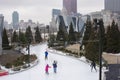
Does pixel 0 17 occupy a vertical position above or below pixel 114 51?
above

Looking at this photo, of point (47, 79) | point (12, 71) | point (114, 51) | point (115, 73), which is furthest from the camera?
point (114, 51)

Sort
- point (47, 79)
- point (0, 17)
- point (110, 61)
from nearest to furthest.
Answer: point (47, 79)
point (110, 61)
point (0, 17)

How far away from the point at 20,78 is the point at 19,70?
3.91 m

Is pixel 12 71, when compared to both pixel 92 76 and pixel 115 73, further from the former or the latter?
pixel 115 73

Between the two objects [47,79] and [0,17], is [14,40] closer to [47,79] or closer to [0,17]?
[0,17]

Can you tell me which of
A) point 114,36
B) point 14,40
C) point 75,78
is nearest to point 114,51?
point 114,36

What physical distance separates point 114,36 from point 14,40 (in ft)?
135

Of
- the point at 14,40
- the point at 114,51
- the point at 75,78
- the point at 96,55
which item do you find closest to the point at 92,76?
the point at 75,78

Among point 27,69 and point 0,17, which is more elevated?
point 0,17

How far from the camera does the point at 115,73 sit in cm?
1867

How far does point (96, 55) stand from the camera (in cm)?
3188

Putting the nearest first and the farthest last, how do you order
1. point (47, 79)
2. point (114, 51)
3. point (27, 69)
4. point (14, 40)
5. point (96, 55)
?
point (47, 79) → point (27, 69) → point (96, 55) → point (114, 51) → point (14, 40)

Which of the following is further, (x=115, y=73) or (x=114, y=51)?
(x=114, y=51)

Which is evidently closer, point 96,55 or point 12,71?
point 12,71
